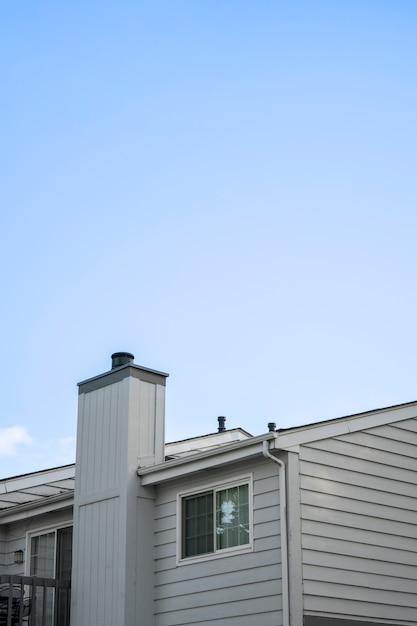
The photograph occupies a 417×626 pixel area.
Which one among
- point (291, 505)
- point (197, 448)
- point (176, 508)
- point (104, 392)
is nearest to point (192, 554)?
point (176, 508)

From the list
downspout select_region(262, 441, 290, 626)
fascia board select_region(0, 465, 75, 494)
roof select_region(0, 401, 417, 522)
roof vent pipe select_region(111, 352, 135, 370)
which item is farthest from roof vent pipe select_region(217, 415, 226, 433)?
downspout select_region(262, 441, 290, 626)

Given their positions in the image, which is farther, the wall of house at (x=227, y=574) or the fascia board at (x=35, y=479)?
the fascia board at (x=35, y=479)

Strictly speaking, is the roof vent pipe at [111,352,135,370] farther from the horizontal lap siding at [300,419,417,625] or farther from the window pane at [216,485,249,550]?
the horizontal lap siding at [300,419,417,625]

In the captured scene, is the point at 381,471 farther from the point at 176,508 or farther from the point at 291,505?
the point at 176,508

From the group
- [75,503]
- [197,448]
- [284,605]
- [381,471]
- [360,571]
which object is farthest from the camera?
[197,448]

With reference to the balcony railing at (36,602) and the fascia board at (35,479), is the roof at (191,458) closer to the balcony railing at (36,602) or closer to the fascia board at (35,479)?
the fascia board at (35,479)

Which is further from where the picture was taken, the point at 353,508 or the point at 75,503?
the point at 75,503

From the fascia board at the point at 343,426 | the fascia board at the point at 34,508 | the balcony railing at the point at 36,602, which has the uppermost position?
the fascia board at the point at 343,426

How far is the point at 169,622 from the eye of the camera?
47.4 feet

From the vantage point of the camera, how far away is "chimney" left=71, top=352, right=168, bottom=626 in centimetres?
1474

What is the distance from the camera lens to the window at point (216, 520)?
1395cm

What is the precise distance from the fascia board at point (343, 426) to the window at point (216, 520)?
0.99 m

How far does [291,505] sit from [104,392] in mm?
4269

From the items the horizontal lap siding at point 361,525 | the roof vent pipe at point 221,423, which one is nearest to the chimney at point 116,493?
the horizontal lap siding at point 361,525
